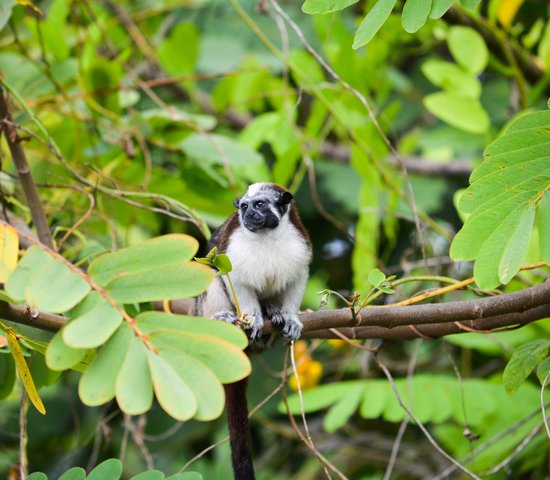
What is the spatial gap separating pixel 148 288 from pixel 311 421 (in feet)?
10.8

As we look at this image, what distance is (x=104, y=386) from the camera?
164 cm

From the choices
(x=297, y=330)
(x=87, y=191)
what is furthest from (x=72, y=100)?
(x=297, y=330)

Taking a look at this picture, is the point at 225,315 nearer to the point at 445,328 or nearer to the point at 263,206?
the point at 263,206

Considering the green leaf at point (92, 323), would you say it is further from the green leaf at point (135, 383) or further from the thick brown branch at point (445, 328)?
the thick brown branch at point (445, 328)

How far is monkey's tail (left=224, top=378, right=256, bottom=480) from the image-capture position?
2.55m

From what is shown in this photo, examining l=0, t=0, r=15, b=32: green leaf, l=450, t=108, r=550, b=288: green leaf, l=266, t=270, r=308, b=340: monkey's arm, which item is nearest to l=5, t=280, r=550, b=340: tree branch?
l=450, t=108, r=550, b=288: green leaf

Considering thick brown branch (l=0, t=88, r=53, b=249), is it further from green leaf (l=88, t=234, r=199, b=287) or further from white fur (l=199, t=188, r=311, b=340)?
green leaf (l=88, t=234, r=199, b=287)

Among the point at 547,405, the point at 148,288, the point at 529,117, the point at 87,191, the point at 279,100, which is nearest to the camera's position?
the point at 148,288

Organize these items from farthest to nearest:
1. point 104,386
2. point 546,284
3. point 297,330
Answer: point 297,330, point 546,284, point 104,386

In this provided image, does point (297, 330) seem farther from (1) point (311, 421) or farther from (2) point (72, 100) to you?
(1) point (311, 421)

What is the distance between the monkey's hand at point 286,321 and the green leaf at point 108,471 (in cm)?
63

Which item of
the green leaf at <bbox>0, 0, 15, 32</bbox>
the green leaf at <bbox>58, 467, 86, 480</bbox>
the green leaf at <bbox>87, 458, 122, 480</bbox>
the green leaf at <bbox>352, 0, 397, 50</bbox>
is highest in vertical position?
the green leaf at <bbox>352, 0, 397, 50</bbox>

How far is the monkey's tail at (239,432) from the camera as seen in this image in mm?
2555

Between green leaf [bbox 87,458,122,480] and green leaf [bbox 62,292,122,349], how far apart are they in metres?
0.47
